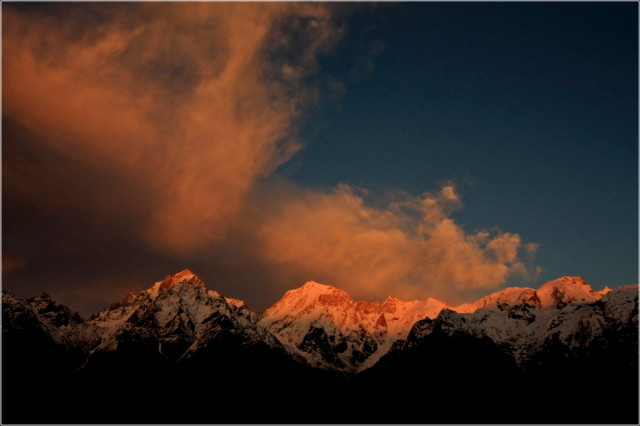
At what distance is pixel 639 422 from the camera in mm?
191125

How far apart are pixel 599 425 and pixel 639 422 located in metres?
13.7

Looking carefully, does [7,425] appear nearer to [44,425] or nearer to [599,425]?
[44,425]

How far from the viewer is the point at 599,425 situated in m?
200

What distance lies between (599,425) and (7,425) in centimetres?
21722

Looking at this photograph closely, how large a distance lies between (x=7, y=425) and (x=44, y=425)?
12.1 m

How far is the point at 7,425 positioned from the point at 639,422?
745 ft

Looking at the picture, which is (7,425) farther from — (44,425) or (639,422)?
(639,422)

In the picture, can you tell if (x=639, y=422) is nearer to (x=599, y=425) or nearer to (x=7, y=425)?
(x=599, y=425)

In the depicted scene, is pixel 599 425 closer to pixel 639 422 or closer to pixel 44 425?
pixel 639 422

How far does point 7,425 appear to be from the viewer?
194m

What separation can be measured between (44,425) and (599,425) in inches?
8138

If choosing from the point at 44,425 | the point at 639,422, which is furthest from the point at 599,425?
the point at 44,425

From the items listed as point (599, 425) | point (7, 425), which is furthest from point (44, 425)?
point (599, 425)
